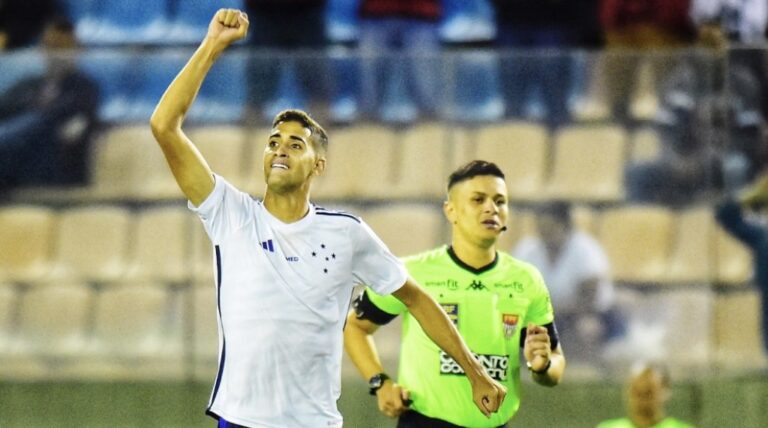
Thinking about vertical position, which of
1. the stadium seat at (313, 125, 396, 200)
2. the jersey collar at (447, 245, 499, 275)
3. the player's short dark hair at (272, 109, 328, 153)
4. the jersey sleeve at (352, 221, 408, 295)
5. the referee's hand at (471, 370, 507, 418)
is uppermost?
the stadium seat at (313, 125, 396, 200)

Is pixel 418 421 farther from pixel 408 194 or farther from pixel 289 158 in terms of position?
pixel 408 194

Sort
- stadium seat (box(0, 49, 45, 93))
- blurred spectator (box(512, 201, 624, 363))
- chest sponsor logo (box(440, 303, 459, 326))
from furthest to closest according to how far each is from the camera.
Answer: stadium seat (box(0, 49, 45, 93))
blurred spectator (box(512, 201, 624, 363))
chest sponsor logo (box(440, 303, 459, 326))

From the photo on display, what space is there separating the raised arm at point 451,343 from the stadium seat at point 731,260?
9.89 feet

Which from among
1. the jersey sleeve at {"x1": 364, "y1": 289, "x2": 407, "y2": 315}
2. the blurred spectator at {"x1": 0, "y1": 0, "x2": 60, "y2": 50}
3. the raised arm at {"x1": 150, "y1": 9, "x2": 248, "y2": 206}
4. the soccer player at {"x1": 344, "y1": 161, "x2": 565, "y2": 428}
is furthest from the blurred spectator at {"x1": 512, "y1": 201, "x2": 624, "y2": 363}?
the blurred spectator at {"x1": 0, "y1": 0, "x2": 60, "y2": 50}

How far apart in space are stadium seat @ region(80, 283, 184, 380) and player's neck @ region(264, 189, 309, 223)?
2.93 meters

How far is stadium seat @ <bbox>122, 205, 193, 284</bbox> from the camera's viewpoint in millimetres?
7996

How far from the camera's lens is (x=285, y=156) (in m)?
5.14

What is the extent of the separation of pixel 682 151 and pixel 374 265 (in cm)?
326

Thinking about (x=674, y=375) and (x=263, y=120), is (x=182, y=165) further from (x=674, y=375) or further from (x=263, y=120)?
(x=674, y=375)

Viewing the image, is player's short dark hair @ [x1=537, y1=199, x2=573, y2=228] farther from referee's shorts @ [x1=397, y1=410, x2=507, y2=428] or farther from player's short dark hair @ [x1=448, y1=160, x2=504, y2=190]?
referee's shorts @ [x1=397, y1=410, x2=507, y2=428]

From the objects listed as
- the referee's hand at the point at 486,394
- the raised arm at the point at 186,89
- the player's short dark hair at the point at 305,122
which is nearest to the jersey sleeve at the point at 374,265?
the player's short dark hair at the point at 305,122

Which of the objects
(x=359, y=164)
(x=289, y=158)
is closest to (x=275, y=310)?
(x=289, y=158)

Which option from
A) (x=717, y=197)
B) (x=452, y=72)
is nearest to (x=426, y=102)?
(x=452, y=72)

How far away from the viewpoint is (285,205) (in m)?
5.20
